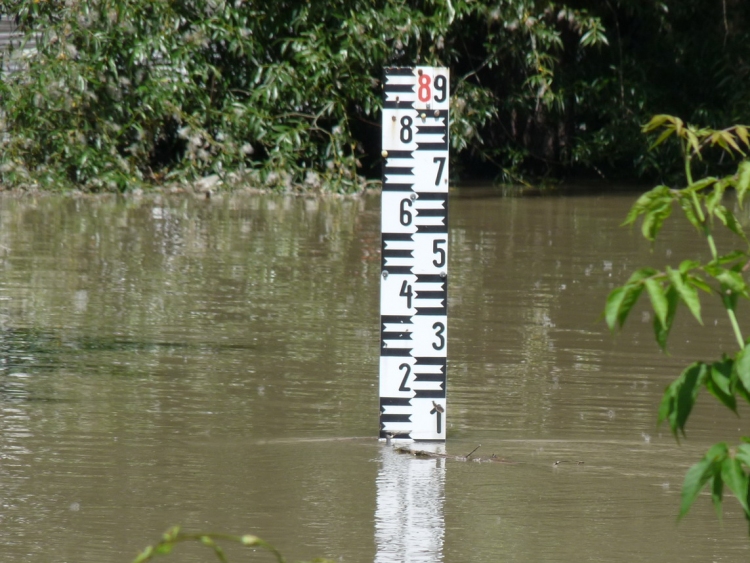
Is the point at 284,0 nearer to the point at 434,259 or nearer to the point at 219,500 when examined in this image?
the point at 434,259

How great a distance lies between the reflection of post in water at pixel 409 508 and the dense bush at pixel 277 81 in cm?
1021

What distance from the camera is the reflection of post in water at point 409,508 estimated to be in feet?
12.0

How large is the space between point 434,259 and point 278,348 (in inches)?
78.2

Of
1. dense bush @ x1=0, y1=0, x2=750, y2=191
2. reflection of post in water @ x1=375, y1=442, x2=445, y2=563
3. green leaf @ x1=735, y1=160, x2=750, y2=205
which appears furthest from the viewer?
dense bush @ x1=0, y1=0, x2=750, y2=191

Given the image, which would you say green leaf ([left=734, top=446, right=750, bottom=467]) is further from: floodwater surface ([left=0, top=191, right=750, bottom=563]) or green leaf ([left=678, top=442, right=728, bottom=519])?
floodwater surface ([left=0, top=191, right=750, bottom=563])

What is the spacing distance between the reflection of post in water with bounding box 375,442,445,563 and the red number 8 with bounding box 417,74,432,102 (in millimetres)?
1409

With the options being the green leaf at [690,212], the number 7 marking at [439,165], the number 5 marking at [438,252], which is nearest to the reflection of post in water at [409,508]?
the number 5 marking at [438,252]

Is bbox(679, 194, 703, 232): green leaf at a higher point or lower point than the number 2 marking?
higher

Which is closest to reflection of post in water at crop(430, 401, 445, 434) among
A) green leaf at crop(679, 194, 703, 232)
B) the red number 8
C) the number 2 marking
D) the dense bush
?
the number 2 marking

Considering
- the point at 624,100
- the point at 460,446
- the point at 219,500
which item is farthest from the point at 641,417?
the point at 624,100

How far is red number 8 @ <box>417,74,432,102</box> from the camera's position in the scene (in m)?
4.97

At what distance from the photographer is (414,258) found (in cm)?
495

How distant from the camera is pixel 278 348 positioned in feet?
22.0

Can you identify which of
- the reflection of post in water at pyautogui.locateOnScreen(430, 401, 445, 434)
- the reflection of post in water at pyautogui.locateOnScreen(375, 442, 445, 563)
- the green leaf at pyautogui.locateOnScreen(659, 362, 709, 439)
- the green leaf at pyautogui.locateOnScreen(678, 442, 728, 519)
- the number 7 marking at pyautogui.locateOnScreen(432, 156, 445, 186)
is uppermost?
the number 7 marking at pyautogui.locateOnScreen(432, 156, 445, 186)
